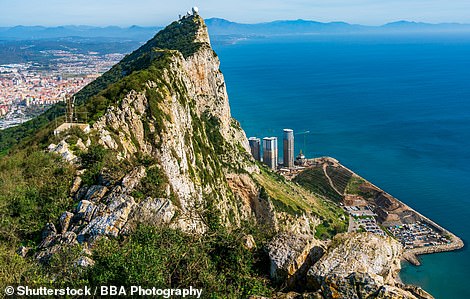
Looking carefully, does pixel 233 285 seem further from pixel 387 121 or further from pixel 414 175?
pixel 387 121

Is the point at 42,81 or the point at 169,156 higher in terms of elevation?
the point at 169,156

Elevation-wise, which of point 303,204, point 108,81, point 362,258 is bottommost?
point 303,204

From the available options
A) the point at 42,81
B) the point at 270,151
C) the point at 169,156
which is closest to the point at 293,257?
the point at 169,156

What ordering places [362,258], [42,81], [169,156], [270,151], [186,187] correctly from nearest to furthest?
[362,258], [169,156], [186,187], [270,151], [42,81]

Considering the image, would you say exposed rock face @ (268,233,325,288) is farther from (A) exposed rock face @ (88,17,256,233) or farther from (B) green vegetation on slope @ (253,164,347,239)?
(B) green vegetation on slope @ (253,164,347,239)

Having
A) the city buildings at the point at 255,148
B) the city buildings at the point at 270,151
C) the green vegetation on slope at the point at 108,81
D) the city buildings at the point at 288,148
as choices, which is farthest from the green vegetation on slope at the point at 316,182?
the green vegetation on slope at the point at 108,81

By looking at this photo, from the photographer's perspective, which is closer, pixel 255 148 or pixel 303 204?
pixel 303 204

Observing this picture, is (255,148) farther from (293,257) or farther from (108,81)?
(293,257)
